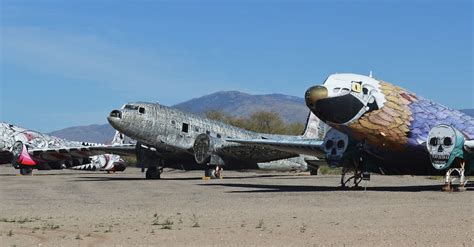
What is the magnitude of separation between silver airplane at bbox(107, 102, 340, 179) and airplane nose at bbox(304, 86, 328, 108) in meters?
17.9

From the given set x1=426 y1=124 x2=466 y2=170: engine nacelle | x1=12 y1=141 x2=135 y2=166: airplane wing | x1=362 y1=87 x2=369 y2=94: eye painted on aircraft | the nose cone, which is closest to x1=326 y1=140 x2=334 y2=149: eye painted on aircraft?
x1=362 y1=87 x2=369 y2=94: eye painted on aircraft

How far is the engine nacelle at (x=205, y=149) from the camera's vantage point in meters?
46.1

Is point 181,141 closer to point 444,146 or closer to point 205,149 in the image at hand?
point 205,149

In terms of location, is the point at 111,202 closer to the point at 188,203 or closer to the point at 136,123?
the point at 188,203

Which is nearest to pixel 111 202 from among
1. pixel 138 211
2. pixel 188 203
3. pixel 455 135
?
pixel 188 203

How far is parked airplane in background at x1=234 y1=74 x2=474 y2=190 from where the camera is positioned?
90.4 feet

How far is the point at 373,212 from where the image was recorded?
59.9ft

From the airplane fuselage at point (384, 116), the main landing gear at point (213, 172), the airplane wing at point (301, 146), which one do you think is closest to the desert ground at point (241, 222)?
the airplane fuselage at point (384, 116)

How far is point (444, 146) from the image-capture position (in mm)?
28469

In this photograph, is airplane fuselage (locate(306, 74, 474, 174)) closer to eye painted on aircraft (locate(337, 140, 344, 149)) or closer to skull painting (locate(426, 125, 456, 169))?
skull painting (locate(426, 125, 456, 169))

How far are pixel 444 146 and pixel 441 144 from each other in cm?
15

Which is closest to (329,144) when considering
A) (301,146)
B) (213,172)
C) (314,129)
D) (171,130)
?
(301,146)

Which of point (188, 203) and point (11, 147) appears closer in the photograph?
point (188, 203)

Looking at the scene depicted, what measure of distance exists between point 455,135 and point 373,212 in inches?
472
